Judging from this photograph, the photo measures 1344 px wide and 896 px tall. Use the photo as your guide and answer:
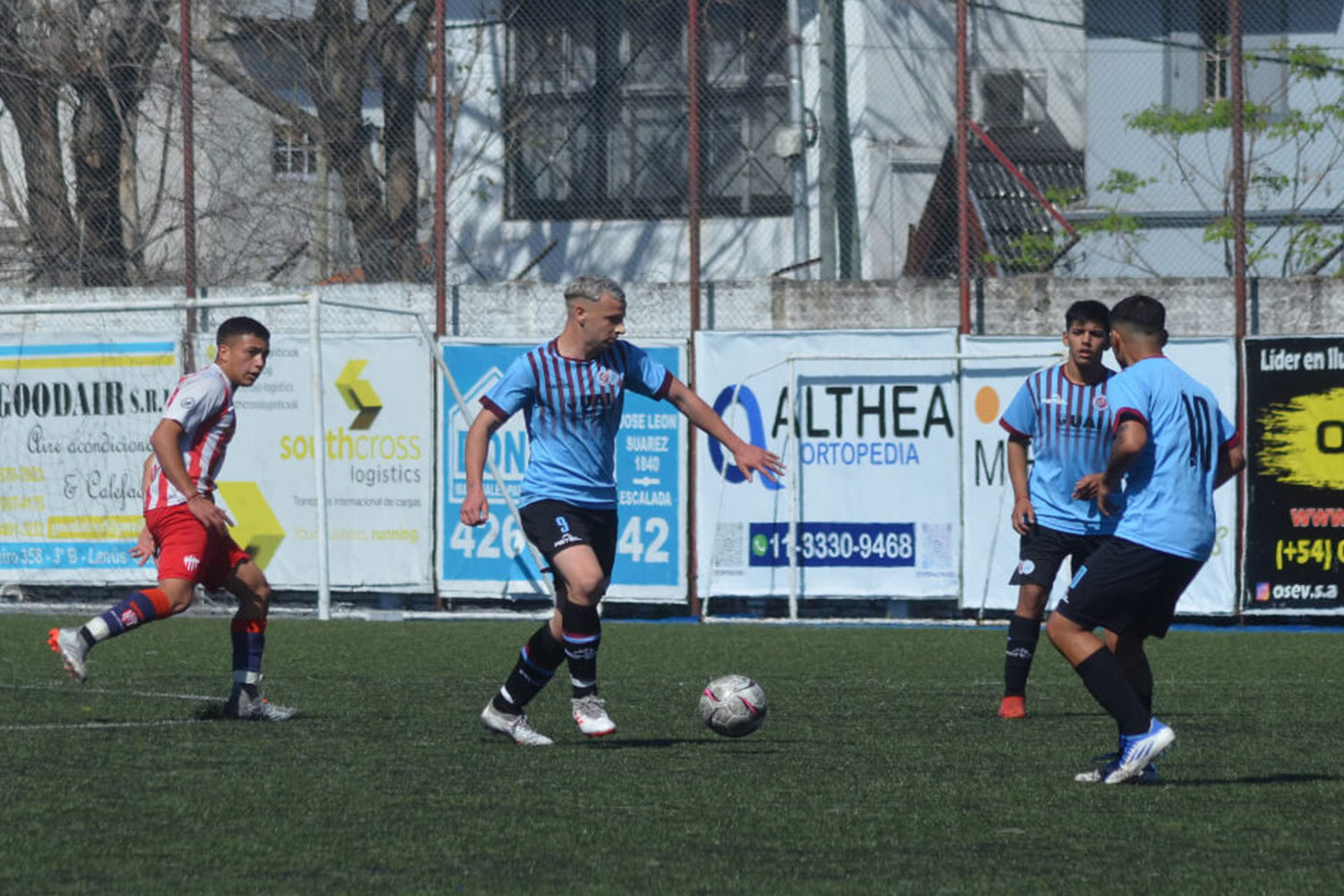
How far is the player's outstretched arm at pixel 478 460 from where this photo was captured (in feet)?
26.0

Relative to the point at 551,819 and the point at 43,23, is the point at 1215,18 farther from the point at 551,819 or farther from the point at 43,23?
the point at 551,819

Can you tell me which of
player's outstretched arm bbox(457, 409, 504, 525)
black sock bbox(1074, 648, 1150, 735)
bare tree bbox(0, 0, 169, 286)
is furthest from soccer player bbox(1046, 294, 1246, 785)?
bare tree bbox(0, 0, 169, 286)

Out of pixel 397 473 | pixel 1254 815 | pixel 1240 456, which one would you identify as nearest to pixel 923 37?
pixel 397 473

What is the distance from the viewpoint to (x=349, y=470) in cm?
1742

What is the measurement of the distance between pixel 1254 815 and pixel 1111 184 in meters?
15.8

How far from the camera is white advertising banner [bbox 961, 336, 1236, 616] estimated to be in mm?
16047

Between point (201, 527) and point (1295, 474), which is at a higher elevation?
point (201, 527)

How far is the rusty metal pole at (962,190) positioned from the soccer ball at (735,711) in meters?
9.46

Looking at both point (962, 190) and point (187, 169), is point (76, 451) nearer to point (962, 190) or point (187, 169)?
point (187, 169)

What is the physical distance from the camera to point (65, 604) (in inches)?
701

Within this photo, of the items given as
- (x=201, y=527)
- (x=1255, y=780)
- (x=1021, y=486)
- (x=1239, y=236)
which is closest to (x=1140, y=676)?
(x=1255, y=780)

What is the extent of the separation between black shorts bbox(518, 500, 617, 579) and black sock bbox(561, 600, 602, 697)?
174 mm

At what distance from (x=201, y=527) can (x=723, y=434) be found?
2.33m

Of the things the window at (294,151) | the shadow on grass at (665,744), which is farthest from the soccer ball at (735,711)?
the window at (294,151)
